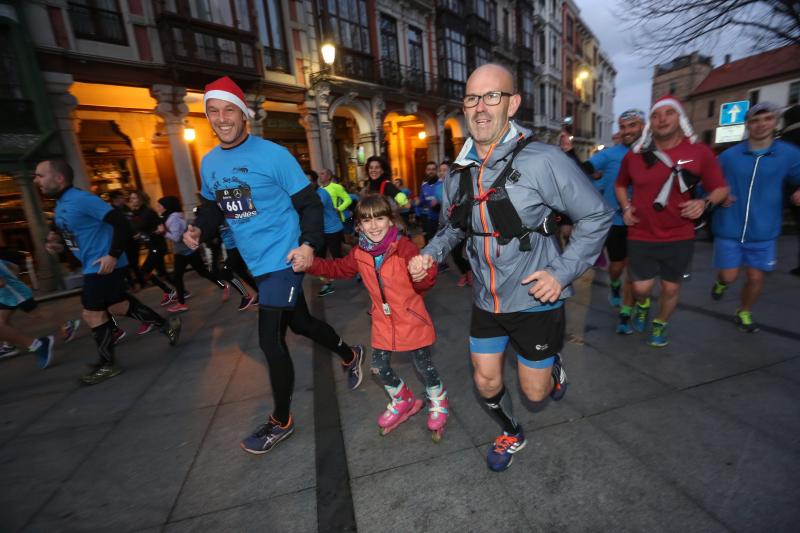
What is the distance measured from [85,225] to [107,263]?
0.45 meters

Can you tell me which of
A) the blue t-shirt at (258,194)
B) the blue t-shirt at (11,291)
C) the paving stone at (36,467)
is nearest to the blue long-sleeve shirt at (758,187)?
the blue t-shirt at (258,194)

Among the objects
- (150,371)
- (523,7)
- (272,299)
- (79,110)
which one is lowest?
(150,371)

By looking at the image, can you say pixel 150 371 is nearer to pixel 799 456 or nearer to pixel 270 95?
pixel 799 456

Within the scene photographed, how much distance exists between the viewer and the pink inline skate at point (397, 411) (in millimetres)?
2574

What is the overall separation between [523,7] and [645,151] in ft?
101

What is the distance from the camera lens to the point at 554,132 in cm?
3306

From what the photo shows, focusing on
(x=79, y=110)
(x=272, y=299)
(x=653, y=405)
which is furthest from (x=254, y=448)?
(x=79, y=110)

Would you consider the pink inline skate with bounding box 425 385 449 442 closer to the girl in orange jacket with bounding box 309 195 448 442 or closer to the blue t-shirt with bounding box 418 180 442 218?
the girl in orange jacket with bounding box 309 195 448 442

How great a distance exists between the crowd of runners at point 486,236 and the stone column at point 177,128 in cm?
752

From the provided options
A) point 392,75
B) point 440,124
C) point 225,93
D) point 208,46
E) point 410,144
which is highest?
point 392,75

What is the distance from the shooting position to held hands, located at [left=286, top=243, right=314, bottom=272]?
87.9 inches

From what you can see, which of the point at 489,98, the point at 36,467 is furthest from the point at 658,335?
the point at 36,467

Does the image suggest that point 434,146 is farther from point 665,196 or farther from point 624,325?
point 665,196

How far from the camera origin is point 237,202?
2400 mm
